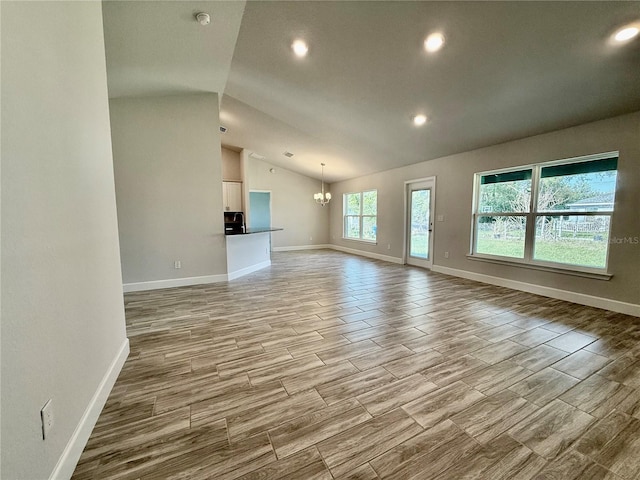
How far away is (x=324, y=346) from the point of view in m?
2.42

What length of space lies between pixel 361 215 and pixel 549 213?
4.80 m

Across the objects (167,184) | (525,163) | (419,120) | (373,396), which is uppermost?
(419,120)

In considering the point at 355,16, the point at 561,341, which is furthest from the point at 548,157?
the point at 355,16

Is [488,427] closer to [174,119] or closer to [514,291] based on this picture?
[514,291]

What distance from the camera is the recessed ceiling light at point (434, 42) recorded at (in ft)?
8.38

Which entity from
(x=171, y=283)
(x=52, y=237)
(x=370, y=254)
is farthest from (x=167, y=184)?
(x=370, y=254)

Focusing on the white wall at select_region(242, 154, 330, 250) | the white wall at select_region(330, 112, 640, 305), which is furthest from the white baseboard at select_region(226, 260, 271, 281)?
the white wall at select_region(330, 112, 640, 305)

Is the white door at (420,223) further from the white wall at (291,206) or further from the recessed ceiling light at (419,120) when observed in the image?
the white wall at (291,206)

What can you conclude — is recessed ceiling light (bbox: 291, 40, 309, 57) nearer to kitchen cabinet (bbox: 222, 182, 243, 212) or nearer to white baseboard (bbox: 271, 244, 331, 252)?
kitchen cabinet (bbox: 222, 182, 243, 212)

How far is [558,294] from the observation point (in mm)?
3738

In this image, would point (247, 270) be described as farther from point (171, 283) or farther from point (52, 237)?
point (52, 237)

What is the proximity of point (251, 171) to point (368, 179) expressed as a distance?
3.71 m

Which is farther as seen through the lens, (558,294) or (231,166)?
(231,166)

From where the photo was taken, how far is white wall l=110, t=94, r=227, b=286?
404 cm
